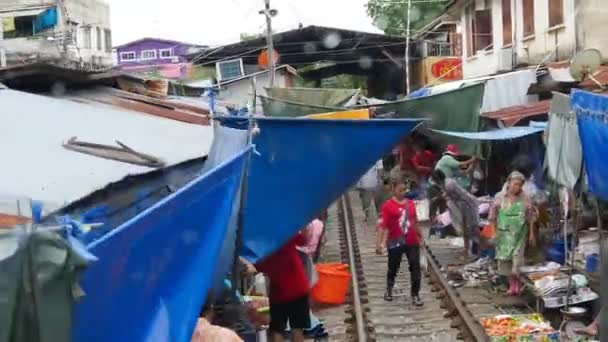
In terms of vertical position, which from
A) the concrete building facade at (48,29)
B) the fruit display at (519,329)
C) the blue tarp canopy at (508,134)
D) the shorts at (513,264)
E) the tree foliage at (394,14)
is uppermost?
the tree foliage at (394,14)

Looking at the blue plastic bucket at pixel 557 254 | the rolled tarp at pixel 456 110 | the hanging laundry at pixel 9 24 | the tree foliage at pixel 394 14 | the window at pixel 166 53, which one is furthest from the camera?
the window at pixel 166 53

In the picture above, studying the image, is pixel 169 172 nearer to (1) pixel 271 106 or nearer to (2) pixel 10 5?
(1) pixel 271 106

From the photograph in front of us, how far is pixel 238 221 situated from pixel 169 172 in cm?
77

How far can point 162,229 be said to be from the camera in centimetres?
346

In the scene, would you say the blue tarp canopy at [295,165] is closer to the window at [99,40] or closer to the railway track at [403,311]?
the railway track at [403,311]

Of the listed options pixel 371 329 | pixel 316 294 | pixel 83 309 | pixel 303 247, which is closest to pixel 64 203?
pixel 83 309

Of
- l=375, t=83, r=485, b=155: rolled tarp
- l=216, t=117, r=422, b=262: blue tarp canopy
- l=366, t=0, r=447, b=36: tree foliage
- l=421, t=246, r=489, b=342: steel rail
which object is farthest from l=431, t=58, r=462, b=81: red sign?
l=216, t=117, r=422, b=262: blue tarp canopy

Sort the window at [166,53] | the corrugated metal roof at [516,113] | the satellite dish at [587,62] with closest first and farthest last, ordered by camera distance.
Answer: the satellite dish at [587,62] < the corrugated metal roof at [516,113] < the window at [166,53]

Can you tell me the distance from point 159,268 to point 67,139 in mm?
2369

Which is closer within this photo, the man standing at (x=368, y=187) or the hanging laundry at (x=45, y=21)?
the man standing at (x=368, y=187)

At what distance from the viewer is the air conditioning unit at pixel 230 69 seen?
35.0m

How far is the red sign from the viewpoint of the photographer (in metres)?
33.1

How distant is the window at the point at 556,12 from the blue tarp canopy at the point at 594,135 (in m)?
11.3

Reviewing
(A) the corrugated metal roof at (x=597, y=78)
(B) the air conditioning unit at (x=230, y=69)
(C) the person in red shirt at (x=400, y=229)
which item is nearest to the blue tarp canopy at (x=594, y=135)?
(C) the person in red shirt at (x=400, y=229)
